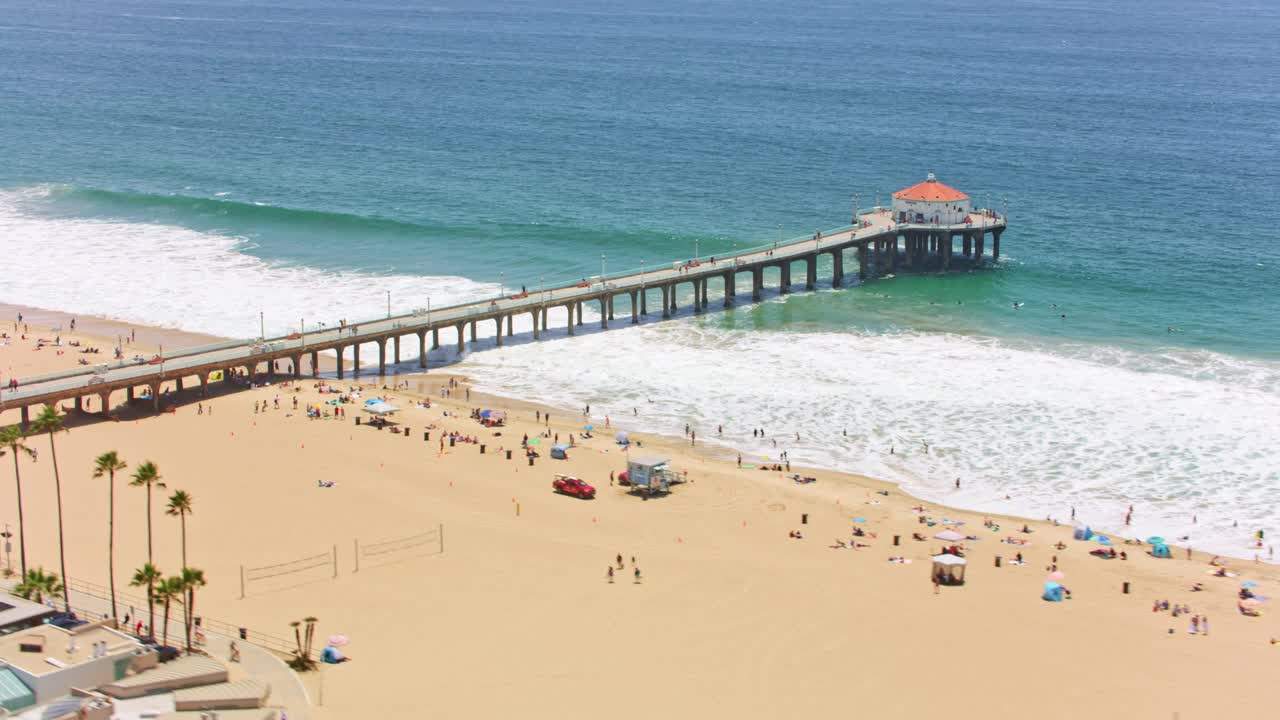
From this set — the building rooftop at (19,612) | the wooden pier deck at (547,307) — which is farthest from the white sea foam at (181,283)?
the building rooftop at (19,612)

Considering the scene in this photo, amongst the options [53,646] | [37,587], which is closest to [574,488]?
[37,587]

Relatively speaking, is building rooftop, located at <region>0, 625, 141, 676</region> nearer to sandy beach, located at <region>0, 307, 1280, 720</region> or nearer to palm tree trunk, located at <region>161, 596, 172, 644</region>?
palm tree trunk, located at <region>161, 596, 172, 644</region>

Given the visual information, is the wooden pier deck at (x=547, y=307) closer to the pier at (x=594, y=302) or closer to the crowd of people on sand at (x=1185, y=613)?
the pier at (x=594, y=302)

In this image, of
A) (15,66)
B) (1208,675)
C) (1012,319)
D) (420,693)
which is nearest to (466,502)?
(420,693)

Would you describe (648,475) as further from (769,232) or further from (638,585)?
(769,232)

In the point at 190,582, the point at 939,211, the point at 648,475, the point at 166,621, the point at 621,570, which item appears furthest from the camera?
the point at 939,211

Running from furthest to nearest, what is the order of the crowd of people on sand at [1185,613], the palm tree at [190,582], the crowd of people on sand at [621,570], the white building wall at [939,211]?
the white building wall at [939,211] → the crowd of people on sand at [621,570] → the crowd of people on sand at [1185,613] → the palm tree at [190,582]
